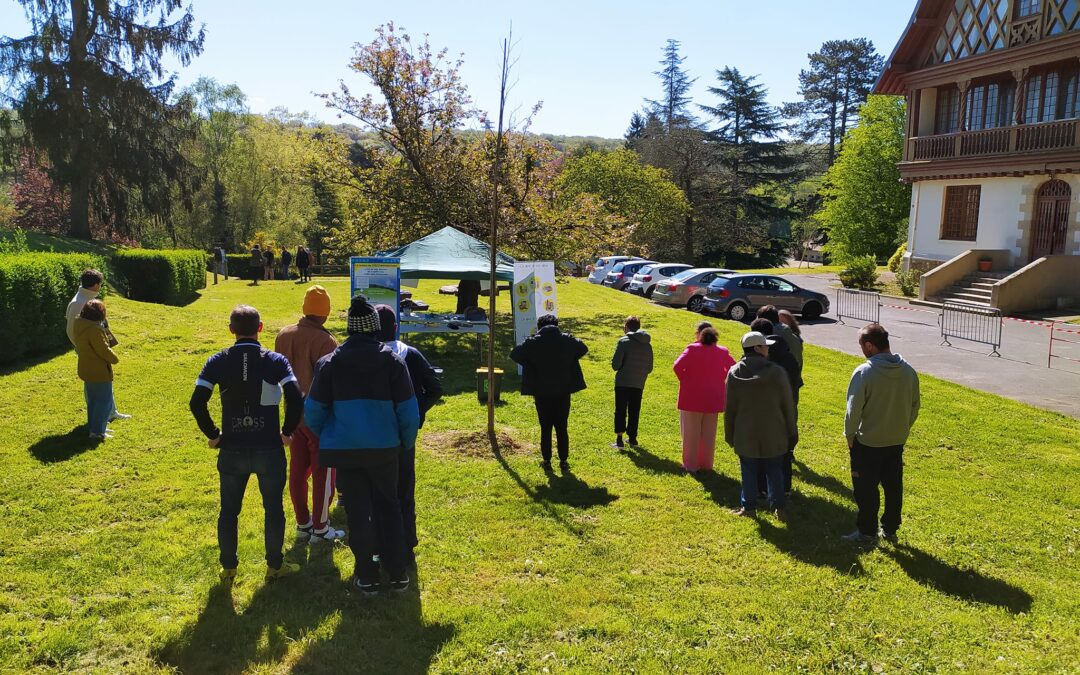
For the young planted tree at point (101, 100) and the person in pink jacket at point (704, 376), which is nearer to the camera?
the person in pink jacket at point (704, 376)

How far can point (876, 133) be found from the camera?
40844 millimetres

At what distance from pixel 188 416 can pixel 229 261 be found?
26443 millimetres

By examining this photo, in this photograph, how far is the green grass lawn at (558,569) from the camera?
4551 millimetres

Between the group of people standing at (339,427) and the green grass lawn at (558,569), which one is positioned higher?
the group of people standing at (339,427)

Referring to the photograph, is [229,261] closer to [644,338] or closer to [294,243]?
[294,243]

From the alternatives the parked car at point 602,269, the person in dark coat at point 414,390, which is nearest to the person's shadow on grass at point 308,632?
the person in dark coat at point 414,390

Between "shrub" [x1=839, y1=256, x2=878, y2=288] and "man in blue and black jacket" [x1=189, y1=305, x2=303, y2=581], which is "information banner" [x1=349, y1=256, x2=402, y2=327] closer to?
"man in blue and black jacket" [x1=189, y1=305, x2=303, y2=581]

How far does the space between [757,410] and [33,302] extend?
11098 millimetres

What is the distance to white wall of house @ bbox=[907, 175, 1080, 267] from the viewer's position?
2650 centimetres

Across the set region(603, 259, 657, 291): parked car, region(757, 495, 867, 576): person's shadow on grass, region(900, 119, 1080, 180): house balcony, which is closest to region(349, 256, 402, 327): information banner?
region(757, 495, 867, 576): person's shadow on grass

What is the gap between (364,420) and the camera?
15.7 ft

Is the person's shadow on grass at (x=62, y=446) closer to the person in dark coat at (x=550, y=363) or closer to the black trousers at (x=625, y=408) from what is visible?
A: the person in dark coat at (x=550, y=363)

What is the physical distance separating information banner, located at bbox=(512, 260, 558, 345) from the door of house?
870 inches

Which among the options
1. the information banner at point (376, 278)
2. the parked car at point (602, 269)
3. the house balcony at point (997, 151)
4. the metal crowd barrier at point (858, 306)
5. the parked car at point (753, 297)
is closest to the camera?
the information banner at point (376, 278)
